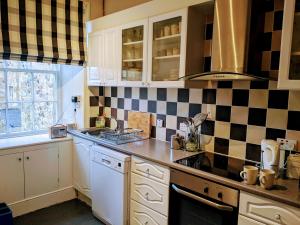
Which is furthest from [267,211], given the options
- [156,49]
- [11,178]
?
[11,178]

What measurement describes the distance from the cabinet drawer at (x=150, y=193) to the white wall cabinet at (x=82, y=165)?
778mm

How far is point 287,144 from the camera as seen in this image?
5.36ft

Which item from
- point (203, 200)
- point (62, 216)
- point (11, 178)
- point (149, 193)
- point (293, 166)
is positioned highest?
point (293, 166)

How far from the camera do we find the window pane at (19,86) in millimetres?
2754

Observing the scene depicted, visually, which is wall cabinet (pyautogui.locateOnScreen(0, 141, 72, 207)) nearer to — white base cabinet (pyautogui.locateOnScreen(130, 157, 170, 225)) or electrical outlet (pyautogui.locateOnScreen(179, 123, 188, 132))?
white base cabinet (pyautogui.locateOnScreen(130, 157, 170, 225))

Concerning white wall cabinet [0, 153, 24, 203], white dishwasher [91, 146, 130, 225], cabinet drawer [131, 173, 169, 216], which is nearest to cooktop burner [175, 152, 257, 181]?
cabinet drawer [131, 173, 169, 216]

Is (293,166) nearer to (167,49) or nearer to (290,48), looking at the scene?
(290,48)

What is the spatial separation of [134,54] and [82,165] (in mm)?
1431

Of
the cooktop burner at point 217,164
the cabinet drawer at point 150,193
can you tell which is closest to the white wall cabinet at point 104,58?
the cabinet drawer at point 150,193

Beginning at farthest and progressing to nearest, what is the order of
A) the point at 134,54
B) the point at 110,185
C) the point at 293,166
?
the point at 134,54 < the point at 110,185 < the point at 293,166

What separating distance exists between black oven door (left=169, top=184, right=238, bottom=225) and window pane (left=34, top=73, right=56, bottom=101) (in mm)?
2184

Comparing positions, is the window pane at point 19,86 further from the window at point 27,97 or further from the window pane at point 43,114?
the window pane at point 43,114

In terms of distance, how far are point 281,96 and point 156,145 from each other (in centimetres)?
115

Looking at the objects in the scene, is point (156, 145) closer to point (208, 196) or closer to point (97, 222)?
point (208, 196)
